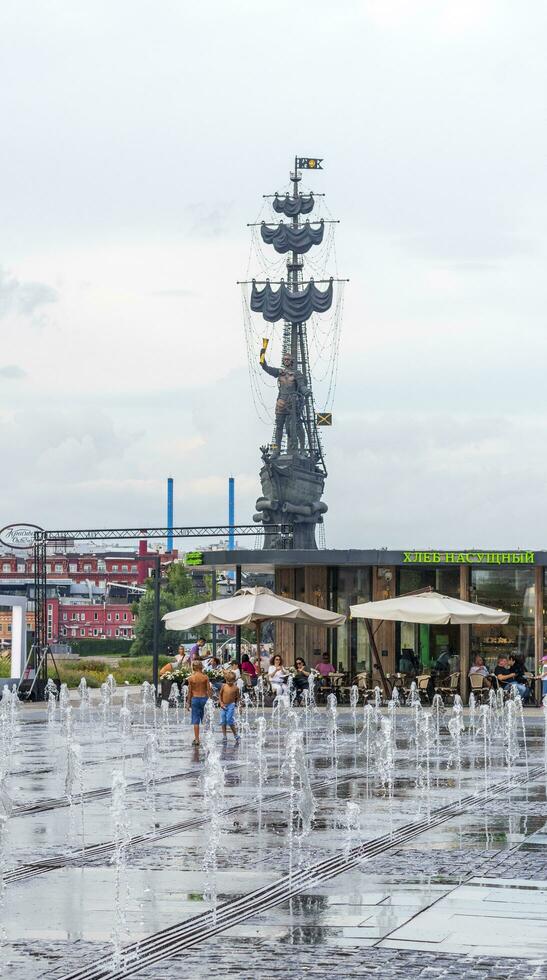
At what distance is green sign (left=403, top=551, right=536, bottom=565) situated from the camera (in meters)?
37.0

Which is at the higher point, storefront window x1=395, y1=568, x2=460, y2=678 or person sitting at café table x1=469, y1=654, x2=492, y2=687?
storefront window x1=395, y1=568, x2=460, y2=678

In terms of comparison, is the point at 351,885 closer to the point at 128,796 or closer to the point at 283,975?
the point at 283,975

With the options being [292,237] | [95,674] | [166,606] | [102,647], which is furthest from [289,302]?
[95,674]

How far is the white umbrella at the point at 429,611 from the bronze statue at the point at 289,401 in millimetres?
86756

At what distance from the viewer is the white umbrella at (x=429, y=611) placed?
32.0m

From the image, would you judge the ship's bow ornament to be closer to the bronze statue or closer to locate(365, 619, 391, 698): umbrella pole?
the bronze statue

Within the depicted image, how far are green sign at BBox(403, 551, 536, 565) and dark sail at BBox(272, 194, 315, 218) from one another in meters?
78.6

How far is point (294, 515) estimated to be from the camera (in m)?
120

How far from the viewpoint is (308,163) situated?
11575 cm

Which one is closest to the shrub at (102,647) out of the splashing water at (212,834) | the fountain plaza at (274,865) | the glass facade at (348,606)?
the glass facade at (348,606)

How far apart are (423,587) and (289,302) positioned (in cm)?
7787

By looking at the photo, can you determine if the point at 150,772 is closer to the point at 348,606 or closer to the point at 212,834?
the point at 212,834

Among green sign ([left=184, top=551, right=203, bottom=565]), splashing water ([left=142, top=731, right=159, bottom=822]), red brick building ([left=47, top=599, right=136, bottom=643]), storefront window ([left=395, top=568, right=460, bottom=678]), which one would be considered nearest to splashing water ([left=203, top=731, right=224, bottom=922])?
splashing water ([left=142, top=731, right=159, bottom=822])

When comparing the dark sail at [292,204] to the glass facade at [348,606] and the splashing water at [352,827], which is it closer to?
the glass facade at [348,606]
